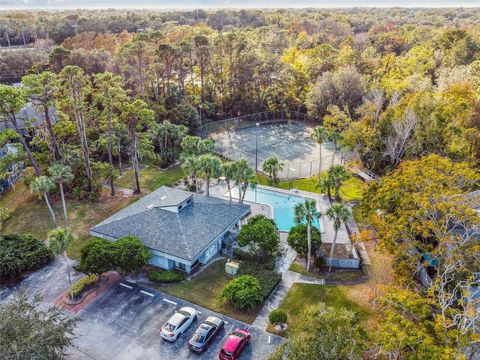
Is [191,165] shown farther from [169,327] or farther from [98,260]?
[169,327]

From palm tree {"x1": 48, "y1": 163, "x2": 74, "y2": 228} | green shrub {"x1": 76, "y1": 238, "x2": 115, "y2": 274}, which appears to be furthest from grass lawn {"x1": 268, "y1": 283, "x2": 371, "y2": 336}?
palm tree {"x1": 48, "y1": 163, "x2": 74, "y2": 228}

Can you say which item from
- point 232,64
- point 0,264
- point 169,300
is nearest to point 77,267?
point 0,264

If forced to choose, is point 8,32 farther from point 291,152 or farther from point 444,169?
point 444,169

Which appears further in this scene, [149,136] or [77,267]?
[149,136]

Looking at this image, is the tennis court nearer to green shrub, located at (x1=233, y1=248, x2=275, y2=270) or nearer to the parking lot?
green shrub, located at (x1=233, y1=248, x2=275, y2=270)

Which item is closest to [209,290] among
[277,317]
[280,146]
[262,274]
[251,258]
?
[262,274]

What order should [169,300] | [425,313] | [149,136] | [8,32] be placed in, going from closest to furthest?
1. [425,313]
2. [169,300]
3. [149,136]
4. [8,32]

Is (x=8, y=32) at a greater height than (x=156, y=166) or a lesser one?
greater
